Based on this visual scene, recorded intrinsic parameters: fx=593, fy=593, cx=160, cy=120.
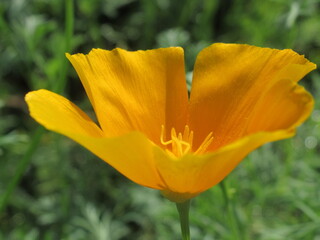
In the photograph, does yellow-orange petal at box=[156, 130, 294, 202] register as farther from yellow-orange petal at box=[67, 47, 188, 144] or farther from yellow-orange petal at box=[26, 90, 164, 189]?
yellow-orange petal at box=[67, 47, 188, 144]

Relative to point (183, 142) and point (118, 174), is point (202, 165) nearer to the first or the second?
point (183, 142)

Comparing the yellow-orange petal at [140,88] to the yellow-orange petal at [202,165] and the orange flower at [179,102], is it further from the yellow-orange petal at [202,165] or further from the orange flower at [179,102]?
the yellow-orange petal at [202,165]

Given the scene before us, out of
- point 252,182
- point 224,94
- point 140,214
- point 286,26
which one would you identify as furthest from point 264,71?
point 140,214

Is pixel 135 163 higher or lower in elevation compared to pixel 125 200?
higher

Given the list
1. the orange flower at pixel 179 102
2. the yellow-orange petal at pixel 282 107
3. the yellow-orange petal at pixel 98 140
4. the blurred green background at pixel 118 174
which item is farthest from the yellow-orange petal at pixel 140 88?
the blurred green background at pixel 118 174

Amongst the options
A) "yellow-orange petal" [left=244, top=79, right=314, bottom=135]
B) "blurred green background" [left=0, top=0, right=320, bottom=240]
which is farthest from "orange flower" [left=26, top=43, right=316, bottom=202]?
"blurred green background" [left=0, top=0, right=320, bottom=240]

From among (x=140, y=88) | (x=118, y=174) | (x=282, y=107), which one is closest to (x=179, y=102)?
(x=140, y=88)

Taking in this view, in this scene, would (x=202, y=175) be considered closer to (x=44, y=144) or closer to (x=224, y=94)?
(x=224, y=94)
